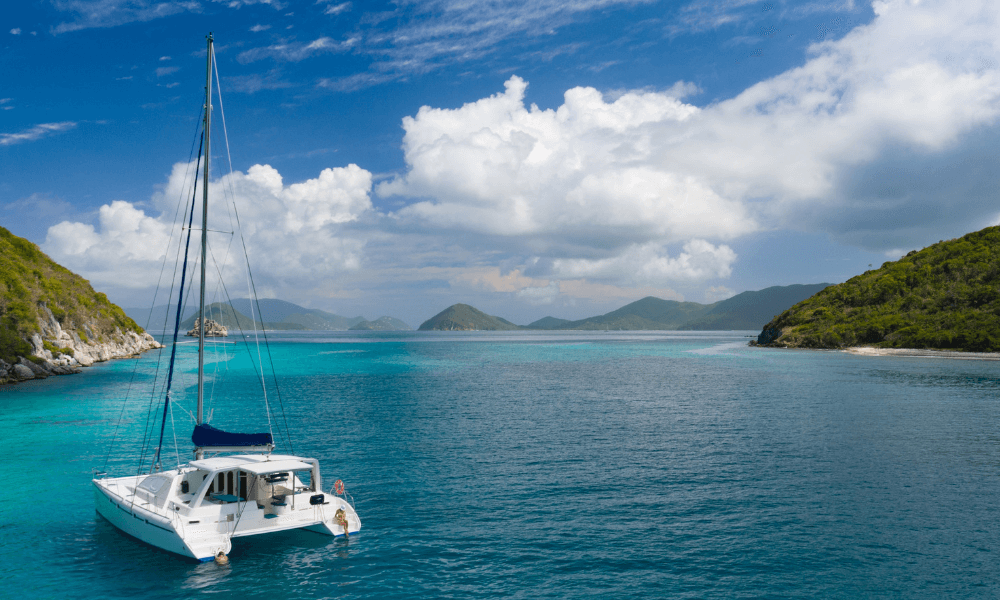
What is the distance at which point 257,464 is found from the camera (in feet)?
76.3

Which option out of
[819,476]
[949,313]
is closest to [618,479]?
[819,476]

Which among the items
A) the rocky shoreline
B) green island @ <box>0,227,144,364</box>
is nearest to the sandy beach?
the rocky shoreline

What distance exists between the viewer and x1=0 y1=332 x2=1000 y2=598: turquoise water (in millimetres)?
19797

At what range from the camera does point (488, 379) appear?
9069 cm

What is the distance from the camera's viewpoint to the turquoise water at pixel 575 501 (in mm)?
19797

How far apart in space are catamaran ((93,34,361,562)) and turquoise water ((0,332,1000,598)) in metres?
0.79

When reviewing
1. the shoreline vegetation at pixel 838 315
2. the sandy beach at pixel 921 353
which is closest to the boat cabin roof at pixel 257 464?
the shoreline vegetation at pixel 838 315

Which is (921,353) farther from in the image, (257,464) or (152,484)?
(152,484)

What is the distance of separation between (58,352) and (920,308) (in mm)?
205321

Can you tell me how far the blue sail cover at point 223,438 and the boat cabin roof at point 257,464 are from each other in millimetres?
677

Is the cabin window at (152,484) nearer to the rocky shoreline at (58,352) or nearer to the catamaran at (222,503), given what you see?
the catamaran at (222,503)

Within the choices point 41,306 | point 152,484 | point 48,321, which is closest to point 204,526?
point 152,484

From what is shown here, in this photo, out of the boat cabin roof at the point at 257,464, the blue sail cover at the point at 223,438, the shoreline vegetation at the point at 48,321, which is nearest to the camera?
the boat cabin roof at the point at 257,464

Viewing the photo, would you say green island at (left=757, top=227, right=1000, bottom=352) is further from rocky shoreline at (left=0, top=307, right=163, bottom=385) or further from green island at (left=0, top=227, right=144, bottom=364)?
green island at (left=0, top=227, right=144, bottom=364)
